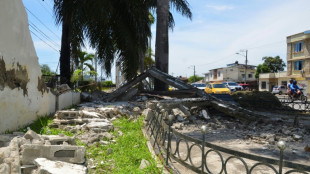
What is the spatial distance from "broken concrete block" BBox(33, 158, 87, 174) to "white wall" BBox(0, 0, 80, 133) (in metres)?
2.26

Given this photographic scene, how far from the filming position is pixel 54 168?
8.87ft

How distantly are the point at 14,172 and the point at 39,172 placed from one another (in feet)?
0.75

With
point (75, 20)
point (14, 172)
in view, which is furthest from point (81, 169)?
point (75, 20)

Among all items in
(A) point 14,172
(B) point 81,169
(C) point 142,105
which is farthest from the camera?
(C) point 142,105

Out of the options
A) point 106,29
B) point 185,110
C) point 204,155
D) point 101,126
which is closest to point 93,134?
point 101,126

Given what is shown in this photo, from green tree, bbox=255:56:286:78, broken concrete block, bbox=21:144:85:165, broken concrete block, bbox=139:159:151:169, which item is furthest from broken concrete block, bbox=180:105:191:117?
green tree, bbox=255:56:286:78

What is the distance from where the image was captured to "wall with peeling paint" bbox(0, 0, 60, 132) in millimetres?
4715

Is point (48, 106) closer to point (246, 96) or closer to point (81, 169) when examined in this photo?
point (81, 169)

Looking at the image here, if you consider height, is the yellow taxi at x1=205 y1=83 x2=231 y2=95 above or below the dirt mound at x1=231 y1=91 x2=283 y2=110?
above

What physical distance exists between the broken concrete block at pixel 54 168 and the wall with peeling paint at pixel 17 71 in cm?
226

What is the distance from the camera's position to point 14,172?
250 cm

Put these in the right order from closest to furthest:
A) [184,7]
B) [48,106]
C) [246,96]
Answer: [48,106]
[246,96]
[184,7]

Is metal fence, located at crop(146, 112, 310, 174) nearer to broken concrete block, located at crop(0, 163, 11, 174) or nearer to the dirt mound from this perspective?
broken concrete block, located at crop(0, 163, 11, 174)

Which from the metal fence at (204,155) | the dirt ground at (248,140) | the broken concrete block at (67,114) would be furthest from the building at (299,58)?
the metal fence at (204,155)
